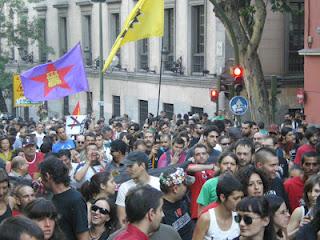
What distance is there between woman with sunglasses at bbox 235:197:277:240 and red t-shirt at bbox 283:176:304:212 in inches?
99.9

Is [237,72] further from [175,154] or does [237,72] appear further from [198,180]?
[198,180]

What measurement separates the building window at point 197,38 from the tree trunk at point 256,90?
28.5 ft

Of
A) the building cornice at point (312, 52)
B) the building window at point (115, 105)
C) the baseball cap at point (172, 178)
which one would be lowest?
the building window at point (115, 105)

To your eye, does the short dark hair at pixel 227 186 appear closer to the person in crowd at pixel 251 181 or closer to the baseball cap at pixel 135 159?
the person in crowd at pixel 251 181

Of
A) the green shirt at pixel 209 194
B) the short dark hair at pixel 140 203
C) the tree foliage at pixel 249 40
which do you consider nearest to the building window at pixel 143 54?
the tree foliage at pixel 249 40

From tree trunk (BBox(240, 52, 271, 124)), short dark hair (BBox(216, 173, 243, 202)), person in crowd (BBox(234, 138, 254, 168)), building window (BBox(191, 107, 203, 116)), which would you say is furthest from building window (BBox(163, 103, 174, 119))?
short dark hair (BBox(216, 173, 243, 202))

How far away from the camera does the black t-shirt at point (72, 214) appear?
6.97 meters

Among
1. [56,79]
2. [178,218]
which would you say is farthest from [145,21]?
[178,218]

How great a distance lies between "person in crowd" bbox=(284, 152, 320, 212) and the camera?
27.3 feet

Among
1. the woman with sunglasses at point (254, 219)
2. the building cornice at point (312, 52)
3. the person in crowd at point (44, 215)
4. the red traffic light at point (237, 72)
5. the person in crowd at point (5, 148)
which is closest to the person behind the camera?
the woman with sunglasses at point (254, 219)

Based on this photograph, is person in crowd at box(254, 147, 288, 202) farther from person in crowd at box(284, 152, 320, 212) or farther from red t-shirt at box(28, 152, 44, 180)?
Answer: red t-shirt at box(28, 152, 44, 180)

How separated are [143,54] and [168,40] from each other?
2247 millimetres

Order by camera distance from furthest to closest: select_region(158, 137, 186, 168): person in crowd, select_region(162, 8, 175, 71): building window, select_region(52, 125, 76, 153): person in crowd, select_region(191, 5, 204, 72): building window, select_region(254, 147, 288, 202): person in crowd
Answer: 1. select_region(162, 8, 175, 71): building window
2. select_region(191, 5, 204, 72): building window
3. select_region(52, 125, 76, 153): person in crowd
4. select_region(158, 137, 186, 168): person in crowd
5. select_region(254, 147, 288, 202): person in crowd

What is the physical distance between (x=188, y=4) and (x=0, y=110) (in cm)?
1298
